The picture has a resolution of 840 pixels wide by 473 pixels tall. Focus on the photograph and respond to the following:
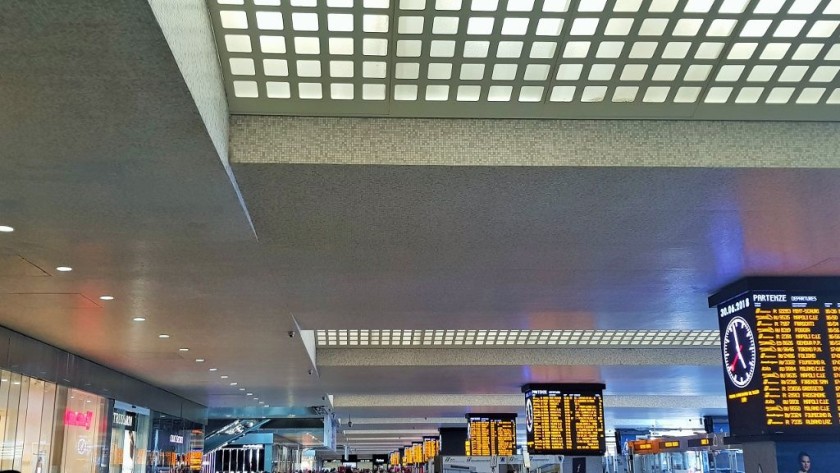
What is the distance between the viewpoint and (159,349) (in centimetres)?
1805

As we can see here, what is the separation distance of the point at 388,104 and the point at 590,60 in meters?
1.84

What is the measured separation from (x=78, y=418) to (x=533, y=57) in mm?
17995

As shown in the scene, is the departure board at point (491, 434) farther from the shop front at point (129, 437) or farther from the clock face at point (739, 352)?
the clock face at point (739, 352)

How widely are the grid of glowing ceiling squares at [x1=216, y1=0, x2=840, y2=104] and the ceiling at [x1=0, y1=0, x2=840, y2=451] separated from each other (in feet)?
0.21

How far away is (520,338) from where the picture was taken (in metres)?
20.3

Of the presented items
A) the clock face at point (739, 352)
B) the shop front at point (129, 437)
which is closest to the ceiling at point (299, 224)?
the clock face at point (739, 352)

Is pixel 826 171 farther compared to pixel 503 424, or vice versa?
pixel 503 424

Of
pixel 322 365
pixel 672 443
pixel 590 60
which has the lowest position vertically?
pixel 672 443

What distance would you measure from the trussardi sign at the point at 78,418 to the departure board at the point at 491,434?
55.7ft

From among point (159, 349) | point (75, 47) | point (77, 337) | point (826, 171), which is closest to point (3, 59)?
point (75, 47)

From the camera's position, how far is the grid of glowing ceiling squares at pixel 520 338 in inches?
774

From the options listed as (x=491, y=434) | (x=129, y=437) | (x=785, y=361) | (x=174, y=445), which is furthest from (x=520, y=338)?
(x=174, y=445)

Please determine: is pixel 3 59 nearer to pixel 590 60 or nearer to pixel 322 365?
pixel 590 60

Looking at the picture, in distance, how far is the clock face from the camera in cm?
1116
